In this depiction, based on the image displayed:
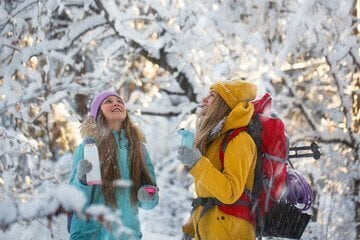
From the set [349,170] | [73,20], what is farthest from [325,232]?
[73,20]

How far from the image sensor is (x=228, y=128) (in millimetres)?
3059

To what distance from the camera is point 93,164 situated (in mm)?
3236

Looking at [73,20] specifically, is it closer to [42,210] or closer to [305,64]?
[305,64]

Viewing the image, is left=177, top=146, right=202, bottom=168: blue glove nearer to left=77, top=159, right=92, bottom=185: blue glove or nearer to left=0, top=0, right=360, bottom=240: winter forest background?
left=77, top=159, right=92, bottom=185: blue glove

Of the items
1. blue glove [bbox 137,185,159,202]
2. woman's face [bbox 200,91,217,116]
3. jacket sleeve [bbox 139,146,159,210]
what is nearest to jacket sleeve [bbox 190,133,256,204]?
woman's face [bbox 200,91,217,116]

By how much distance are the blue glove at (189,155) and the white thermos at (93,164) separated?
58 centimetres

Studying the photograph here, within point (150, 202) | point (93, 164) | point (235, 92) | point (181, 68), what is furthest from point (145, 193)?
point (181, 68)

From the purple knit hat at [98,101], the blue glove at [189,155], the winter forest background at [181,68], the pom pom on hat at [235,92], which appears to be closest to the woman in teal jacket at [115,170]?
the purple knit hat at [98,101]

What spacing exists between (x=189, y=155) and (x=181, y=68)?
4.85 metres

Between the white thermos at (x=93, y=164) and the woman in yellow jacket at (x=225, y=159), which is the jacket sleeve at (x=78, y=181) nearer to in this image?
the white thermos at (x=93, y=164)

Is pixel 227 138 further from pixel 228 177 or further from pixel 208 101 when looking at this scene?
pixel 208 101

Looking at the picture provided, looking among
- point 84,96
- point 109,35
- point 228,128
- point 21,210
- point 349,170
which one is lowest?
point 21,210

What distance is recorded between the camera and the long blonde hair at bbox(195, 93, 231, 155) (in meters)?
3.16

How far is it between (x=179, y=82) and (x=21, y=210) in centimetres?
568
